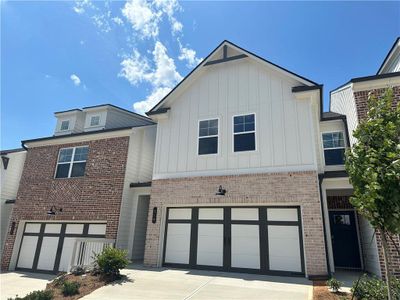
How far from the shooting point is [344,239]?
12602 millimetres

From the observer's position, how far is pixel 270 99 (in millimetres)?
11359

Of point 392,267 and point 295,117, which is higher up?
point 295,117

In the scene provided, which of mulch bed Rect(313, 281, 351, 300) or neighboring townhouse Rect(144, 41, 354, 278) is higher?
neighboring townhouse Rect(144, 41, 354, 278)

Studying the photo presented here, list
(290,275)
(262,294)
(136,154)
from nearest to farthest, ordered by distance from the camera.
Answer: (262,294)
(290,275)
(136,154)

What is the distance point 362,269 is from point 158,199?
30.3ft

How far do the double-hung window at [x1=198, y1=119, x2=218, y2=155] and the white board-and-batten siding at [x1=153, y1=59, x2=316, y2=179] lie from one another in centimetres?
21

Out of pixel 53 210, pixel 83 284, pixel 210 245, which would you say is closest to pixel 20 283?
pixel 53 210

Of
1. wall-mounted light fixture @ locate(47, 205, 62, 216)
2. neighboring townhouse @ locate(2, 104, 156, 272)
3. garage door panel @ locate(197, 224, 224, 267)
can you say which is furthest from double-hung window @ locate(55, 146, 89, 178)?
garage door panel @ locate(197, 224, 224, 267)

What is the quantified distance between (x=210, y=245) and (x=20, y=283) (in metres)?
7.70

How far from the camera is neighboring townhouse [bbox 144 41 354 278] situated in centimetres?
977

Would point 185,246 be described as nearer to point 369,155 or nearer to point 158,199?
point 158,199

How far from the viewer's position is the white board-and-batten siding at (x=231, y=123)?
34.4ft

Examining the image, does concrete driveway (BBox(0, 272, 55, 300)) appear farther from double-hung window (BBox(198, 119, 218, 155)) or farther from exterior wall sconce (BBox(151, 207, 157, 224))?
double-hung window (BBox(198, 119, 218, 155))

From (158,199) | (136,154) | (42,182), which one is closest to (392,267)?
(158,199)
